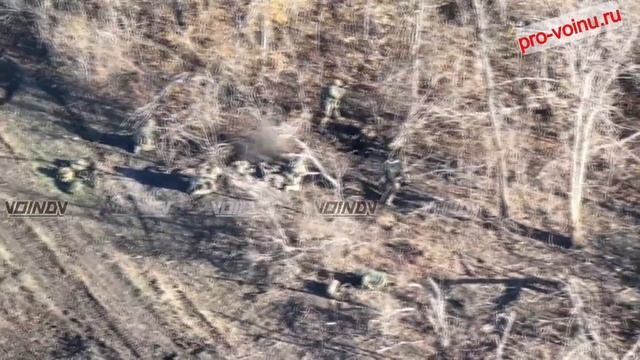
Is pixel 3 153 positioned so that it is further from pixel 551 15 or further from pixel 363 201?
pixel 551 15

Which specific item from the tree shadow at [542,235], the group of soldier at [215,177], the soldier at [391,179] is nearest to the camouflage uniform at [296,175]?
the group of soldier at [215,177]

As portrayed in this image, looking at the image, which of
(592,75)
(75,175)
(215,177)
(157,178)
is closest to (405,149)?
(215,177)

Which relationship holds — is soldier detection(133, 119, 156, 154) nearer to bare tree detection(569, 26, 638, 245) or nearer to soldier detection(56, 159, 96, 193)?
soldier detection(56, 159, 96, 193)

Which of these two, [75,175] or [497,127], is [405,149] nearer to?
[497,127]

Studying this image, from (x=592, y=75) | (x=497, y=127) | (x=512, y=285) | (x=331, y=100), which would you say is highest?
(x=592, y=75)

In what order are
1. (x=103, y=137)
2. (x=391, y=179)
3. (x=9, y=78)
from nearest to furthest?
(x=391, y=179) → (x=103, y=137) → (x=9, y=78)

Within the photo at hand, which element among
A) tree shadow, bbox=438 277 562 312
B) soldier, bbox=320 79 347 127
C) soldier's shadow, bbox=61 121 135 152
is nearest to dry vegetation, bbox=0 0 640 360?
tree shadow, bbox=438 277 562 312

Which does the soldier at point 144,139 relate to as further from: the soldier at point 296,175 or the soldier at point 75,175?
the soldier at point 296,175

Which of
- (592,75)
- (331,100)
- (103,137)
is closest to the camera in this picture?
(592,75)
